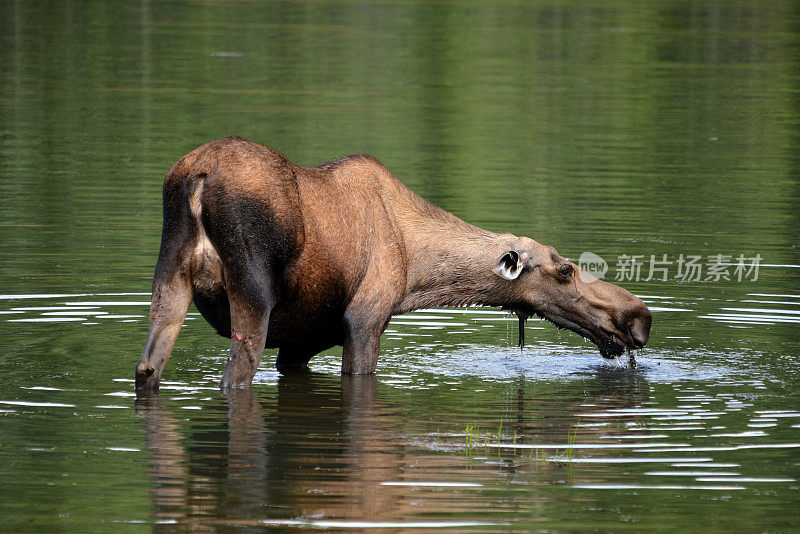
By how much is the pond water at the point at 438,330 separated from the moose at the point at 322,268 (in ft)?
1.43

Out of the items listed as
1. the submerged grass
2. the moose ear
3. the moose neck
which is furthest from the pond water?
the moose ear

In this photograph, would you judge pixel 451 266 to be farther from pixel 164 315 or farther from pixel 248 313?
pixel 164 315

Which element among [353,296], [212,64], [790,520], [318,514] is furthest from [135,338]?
[212,64]

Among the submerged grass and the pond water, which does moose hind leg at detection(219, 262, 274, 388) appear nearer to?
the pond water

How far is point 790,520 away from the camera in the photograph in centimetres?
919

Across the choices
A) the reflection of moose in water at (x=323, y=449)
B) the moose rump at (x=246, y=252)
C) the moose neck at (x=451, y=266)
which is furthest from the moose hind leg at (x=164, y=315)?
the moose neck at (x=451, y=266)

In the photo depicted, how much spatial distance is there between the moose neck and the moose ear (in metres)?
0.14

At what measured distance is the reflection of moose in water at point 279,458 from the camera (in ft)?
29.8

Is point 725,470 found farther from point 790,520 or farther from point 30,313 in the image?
point 30,313

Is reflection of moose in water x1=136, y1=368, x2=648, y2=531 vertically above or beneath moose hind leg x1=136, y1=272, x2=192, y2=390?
beneath

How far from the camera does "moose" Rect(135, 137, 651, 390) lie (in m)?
11.4

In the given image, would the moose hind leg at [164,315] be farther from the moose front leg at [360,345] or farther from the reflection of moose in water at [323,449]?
the moose front leg at [360,345]

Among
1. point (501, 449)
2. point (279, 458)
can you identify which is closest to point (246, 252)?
point (279, 458)

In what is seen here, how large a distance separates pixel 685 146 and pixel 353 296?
62.6 ft
